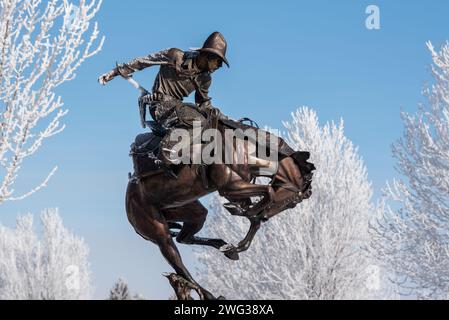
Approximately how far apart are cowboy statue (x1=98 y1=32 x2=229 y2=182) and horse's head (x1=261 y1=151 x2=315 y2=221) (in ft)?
2.76

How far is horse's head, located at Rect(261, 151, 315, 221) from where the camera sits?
17.9ft

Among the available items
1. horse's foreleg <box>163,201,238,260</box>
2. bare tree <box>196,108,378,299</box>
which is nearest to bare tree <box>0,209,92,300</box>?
bare tree <box>196,108,378,299</box>

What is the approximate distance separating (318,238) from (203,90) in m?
10.6

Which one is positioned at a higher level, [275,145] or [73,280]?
[73,280]

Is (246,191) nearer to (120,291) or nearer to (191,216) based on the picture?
(191,216)

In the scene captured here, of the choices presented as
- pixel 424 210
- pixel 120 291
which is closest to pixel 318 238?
pixel 424 210

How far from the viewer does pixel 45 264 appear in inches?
1096

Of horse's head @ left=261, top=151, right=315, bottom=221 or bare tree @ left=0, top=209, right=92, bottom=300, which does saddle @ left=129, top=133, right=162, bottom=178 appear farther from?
bare tree @ left=0, top=209, right=92, bottom=300

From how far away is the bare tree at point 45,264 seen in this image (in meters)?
27.2

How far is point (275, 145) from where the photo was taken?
5.46 meters

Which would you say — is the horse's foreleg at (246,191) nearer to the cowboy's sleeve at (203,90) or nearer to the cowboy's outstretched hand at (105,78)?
the cowboy's sleeve at (203,90)
